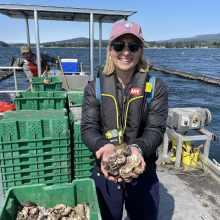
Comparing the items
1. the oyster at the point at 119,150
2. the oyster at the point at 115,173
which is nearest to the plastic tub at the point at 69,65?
the oyster at the point at 119,150

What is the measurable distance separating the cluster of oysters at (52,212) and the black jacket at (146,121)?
49cm

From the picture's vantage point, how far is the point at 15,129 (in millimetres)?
3158

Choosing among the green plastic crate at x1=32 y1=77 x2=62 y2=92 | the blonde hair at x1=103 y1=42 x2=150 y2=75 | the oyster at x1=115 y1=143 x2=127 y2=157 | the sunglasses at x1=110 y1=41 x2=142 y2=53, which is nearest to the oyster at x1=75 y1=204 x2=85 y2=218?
the oyster at x1=115 y1=143 x2=127 y2=157

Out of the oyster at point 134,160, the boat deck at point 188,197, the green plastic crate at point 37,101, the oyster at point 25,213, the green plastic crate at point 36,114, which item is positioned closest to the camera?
the oyster at point 134,160

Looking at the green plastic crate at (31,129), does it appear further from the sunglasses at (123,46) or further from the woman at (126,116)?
the sunglasses at (123,46)

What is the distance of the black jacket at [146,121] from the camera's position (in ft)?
7.30

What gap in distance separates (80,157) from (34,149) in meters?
0.88

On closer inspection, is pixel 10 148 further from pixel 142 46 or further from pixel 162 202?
pixel 162 202

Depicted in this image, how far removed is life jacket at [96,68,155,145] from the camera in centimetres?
234

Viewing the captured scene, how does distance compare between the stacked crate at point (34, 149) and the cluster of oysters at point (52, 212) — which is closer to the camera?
the cluster of oysters at point (52, 212)

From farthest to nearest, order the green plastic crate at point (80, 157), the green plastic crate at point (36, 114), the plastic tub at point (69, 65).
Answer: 1. the plastic tub at point (69, 65)
2. the green plastic crate at point (80, 157)
3. the green plastic crate at point (36, 114)

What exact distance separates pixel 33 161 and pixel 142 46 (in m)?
2.46

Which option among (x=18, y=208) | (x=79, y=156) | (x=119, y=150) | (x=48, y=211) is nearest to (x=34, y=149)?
(x=79, y=156)

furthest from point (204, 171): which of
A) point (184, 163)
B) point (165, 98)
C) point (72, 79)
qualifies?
point (72, 79)
